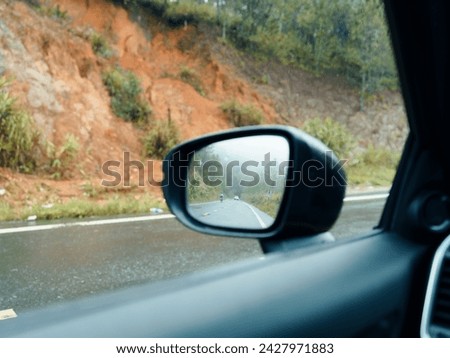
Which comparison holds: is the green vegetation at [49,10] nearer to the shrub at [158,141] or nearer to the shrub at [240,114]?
the shrub at [158,141]

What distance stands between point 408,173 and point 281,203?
43 centimetres

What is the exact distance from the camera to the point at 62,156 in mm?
10648

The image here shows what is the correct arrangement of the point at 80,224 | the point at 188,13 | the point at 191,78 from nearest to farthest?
the point at 80,224 < the point at 191,78 < the point at 188,13

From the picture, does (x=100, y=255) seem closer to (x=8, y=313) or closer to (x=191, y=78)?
(x=8, y=313)

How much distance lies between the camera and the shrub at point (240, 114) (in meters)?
17.1

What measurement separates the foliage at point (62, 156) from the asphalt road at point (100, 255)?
4.14 m

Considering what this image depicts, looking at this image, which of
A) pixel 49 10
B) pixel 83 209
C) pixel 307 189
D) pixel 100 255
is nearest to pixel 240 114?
pixel 49 10

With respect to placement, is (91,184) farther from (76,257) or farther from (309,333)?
(309,333)

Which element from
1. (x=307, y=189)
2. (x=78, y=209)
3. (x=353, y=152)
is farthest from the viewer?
(x=353, y=152)

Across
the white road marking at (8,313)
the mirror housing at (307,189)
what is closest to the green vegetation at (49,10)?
the white road marking at (8,313)

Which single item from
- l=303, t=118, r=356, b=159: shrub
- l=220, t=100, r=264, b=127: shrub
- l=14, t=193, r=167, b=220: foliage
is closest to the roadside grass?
l=14, t=193, r=167, b=220: foliage

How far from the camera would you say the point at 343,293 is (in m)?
1.23

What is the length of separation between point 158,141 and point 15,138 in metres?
4.01
